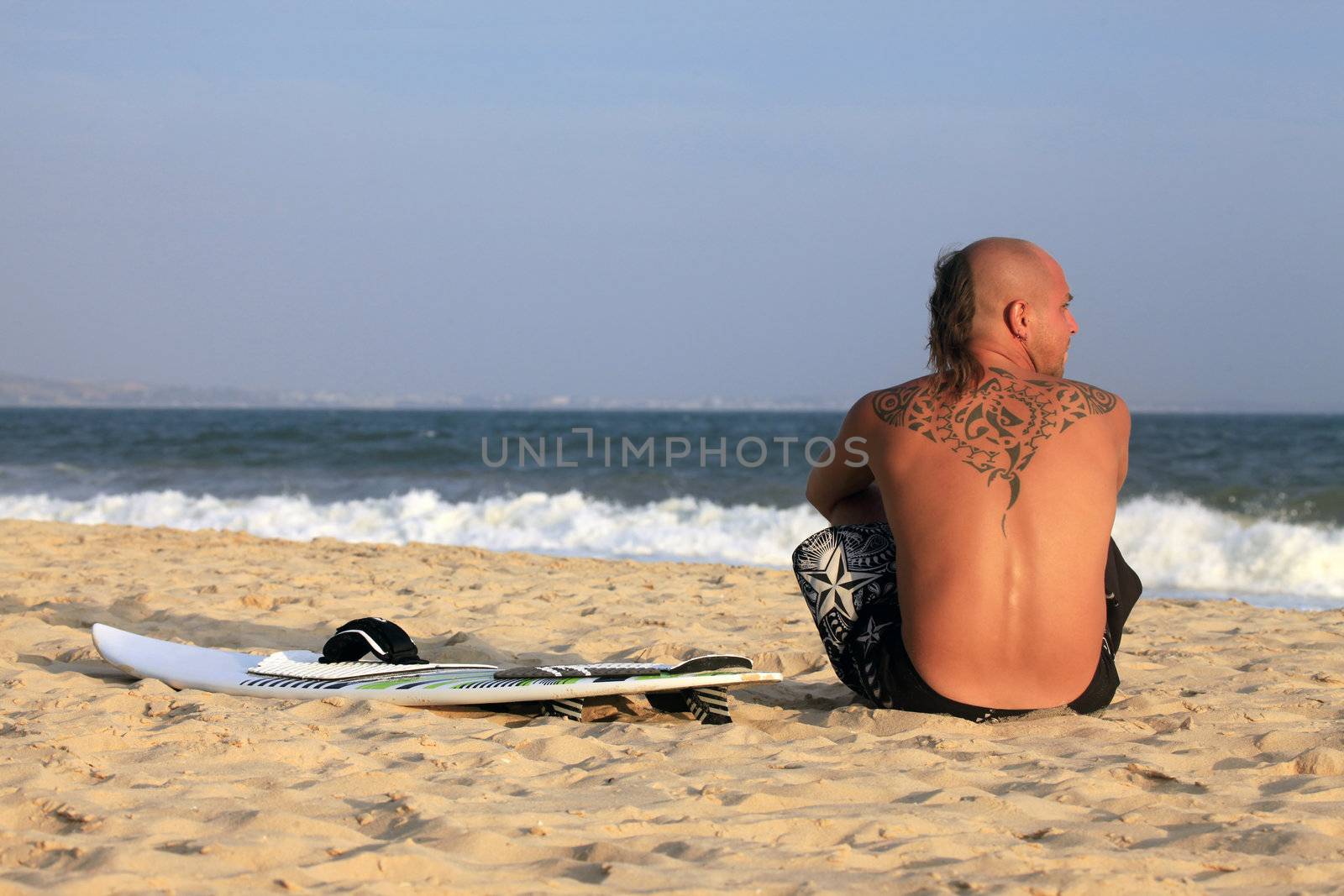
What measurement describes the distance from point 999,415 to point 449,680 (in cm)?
186

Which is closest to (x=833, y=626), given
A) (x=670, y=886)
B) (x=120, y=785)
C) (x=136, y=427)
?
(x=670, y=886)

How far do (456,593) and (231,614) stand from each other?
119 cm

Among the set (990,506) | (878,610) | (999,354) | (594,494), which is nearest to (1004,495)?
(990,506)

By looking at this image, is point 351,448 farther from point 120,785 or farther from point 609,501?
point 120,785

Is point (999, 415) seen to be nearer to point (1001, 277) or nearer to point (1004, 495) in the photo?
point (1004, 495)

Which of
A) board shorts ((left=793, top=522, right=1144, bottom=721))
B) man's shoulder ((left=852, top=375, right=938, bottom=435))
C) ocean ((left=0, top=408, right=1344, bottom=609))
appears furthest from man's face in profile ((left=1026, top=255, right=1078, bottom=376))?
ocean ((left=0, top=408, right=1344, bottom=609))

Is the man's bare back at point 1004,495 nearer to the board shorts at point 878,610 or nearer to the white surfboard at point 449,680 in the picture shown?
the board shorts at point 878,610

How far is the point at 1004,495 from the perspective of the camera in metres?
2.77

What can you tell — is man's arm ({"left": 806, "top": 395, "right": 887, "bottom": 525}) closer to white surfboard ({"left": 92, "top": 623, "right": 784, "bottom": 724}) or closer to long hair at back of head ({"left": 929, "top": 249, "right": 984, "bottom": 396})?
long hair at back of head ({"left": 929, "top": 249, "right": 984, "bottom": 396})

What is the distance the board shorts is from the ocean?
576cm

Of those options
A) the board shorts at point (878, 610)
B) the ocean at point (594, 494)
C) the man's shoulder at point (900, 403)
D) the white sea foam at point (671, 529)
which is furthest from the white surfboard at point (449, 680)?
the white sea foam at point (671, 529)

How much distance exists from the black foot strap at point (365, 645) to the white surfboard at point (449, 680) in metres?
0.04

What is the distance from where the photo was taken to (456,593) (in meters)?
6.03

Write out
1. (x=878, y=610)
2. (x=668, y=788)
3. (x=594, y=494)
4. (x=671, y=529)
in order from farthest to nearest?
(x=594, y=494)
(x=671, y=529)
(x=878, y=610)
(x=668, y=788)
